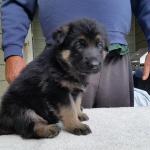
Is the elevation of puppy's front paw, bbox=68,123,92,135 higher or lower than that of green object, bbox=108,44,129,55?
lower

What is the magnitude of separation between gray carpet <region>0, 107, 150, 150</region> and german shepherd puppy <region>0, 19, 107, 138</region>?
0.23ft

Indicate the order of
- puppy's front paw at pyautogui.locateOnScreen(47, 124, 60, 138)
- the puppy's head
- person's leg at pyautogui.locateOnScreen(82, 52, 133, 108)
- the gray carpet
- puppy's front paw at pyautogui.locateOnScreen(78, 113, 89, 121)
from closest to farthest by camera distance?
the gray carpet
puppy's front paw at pyautogui.locateOnScreen(47, 124, 60, 138)
the puppy's head
puppy's front paw at pyautogui.locateOnScreen(78, 113, 89, 121)
person's leg at pyautogui.locateOnScreen(82, 52, 133, 108)

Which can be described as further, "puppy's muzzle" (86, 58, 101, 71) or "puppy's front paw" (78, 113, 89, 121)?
"puppy's front paw" (78, 113, 89, 121)

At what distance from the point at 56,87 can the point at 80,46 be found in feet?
0.89

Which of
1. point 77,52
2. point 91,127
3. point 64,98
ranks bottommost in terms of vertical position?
point 91,127

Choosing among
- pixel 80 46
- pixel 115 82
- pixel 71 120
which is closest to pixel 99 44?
pixel 80 46

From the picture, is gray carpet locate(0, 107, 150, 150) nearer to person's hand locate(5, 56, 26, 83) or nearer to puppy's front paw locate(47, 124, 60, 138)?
puppy's front paw locate(47, 124, 60, 138)

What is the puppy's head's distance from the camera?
264cm

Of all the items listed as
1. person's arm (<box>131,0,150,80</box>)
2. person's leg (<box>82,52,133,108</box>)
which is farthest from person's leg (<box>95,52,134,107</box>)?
person's arm (<box>131,0,150,80</box>)

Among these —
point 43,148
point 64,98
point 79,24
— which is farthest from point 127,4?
point 43,148

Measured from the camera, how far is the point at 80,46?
2.66 metres

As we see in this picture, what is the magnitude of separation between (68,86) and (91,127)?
323 mm

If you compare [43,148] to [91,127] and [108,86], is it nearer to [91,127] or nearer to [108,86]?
[91,127]

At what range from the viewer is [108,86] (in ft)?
11.7
